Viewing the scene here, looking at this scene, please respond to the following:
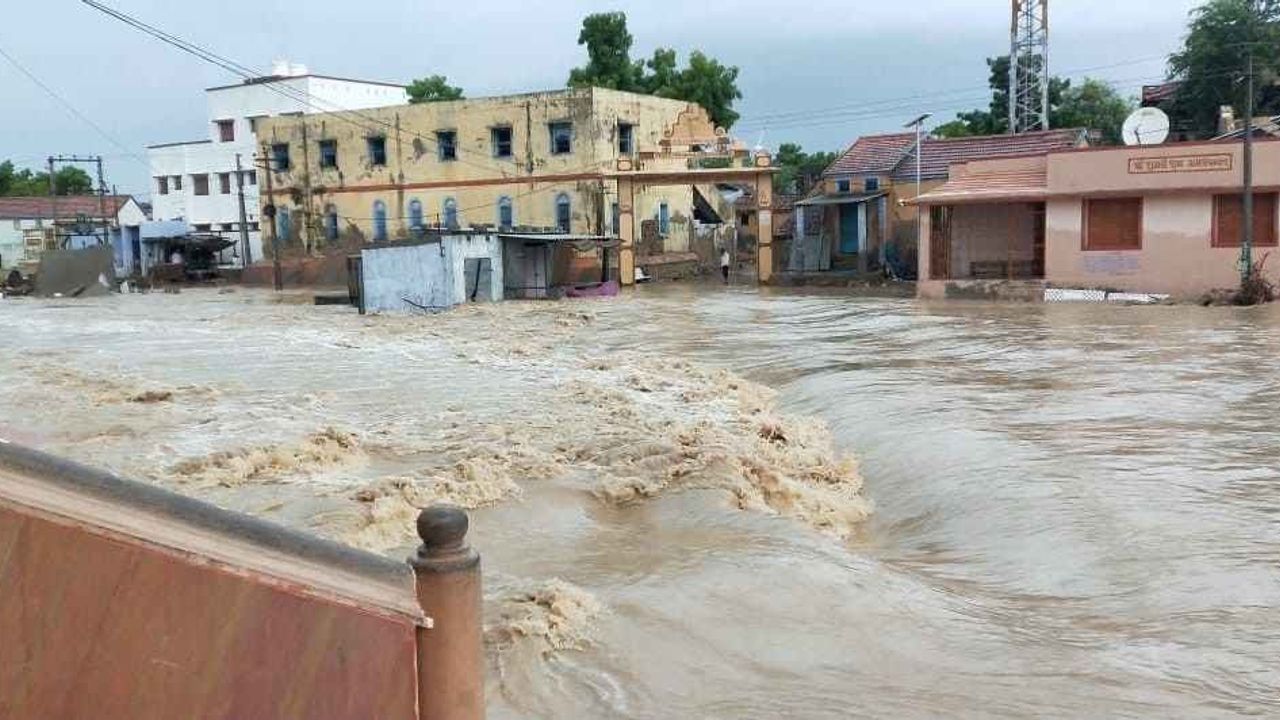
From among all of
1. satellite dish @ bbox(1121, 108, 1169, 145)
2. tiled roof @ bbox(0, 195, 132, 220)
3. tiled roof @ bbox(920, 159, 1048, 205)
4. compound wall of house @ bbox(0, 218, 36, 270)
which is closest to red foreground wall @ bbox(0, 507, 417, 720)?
tiled roof @ bbox(920, 159, 1048, 205)

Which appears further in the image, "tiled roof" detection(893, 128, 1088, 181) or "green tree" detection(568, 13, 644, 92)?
"green tree" detection(568, 13, 644, 92)

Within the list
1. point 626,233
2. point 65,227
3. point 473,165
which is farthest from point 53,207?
point 626,233

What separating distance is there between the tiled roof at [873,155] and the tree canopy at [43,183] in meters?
54.0

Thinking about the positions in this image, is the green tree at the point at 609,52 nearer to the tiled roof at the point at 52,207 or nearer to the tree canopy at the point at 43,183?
the tiled roof at the point at 52,207

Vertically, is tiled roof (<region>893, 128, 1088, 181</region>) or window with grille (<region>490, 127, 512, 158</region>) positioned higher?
window with grille (<region>490, 127, 512, 158</region>)

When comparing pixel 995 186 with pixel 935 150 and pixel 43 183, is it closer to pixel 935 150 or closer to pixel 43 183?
pixel 935 150

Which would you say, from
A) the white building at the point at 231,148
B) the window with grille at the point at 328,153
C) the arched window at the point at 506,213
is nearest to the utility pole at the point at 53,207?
the white building at the point at 231,148

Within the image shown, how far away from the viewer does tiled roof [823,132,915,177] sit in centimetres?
3925

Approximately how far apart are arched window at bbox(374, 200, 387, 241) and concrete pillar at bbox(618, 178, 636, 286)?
11895 millimetres

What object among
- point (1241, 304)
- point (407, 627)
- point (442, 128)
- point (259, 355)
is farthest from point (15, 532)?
point (442, 128)

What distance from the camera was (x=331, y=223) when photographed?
157 feet

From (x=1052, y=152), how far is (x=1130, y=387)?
17042mm

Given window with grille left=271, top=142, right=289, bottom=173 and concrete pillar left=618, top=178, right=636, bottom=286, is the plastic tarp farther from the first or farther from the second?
concrete pillar left=618, top=178, right=636, bottom=286

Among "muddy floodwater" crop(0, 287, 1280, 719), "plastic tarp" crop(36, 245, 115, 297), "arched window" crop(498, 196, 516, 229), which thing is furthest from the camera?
"arched window" crop(498, 196, 516, 229)
